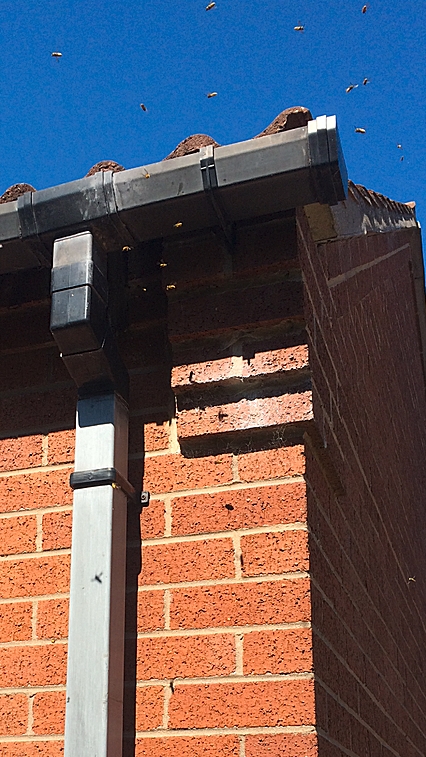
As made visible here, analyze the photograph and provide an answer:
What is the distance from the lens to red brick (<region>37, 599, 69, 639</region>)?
240 cm

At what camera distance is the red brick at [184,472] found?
8.00 feet

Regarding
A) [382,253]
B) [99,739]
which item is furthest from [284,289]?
[382,253]

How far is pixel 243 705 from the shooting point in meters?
2.18

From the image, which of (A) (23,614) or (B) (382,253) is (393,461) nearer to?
(B) (382,253)

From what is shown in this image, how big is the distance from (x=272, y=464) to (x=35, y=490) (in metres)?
0.71

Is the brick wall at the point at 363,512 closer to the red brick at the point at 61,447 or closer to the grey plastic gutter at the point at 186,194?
the grey plastic gutter at the point at 186,194

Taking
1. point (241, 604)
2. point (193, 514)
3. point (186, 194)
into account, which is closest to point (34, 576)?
point (193, 514)

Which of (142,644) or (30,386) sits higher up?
(30,386)

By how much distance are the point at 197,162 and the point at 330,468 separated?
0.96m

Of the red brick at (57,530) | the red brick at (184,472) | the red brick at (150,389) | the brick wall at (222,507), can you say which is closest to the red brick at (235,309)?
the brick wall at (222,507)

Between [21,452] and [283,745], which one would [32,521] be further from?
[283,745]

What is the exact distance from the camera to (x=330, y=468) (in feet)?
8.77

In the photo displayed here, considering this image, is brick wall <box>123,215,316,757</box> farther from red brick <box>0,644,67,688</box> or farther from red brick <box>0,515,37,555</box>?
red brick <box>0,515,37,555</box>

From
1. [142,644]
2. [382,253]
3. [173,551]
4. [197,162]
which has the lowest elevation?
[142,644]
